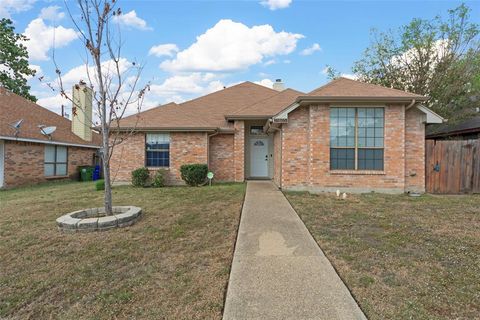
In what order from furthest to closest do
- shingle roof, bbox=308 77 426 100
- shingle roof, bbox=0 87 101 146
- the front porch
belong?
the front porch < shingle roof, bbox=0 87 101 146 < shingle roof, bbox=308 77 426 100

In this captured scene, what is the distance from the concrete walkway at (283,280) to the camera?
2.64m

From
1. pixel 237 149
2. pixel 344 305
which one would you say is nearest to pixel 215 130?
pixel 237 149

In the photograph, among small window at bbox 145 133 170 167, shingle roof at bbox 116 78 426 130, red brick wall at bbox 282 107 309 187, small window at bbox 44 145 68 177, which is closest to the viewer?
shingle roof at bbox 116 78 426 130

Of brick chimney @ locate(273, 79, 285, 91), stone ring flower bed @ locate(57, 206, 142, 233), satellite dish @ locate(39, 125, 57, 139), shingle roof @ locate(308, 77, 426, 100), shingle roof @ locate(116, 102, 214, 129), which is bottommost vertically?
stone ring flower bed @ locate(57, 206, 142, 233)

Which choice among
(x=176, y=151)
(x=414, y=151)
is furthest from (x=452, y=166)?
(x=176, y=151)

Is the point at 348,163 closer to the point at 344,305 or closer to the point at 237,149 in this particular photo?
the point at 237,149

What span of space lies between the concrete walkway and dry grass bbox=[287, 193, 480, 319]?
0.73 ft

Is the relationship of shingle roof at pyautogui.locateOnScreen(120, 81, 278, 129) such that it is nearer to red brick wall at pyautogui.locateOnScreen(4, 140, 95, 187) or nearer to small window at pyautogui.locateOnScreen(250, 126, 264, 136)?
small window at pyautogui.locateOnScreen(250, 126, 264, 136)

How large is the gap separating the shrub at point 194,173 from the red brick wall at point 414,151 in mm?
8022

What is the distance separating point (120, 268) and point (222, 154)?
9.57 meters

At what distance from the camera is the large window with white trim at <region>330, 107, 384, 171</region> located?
9.33 metres

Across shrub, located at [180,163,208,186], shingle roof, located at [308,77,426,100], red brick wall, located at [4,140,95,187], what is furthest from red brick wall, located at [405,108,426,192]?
red brick wall, located at [4,140,95,187]

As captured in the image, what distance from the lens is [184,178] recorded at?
1166cm

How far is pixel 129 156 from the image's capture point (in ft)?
40.0
